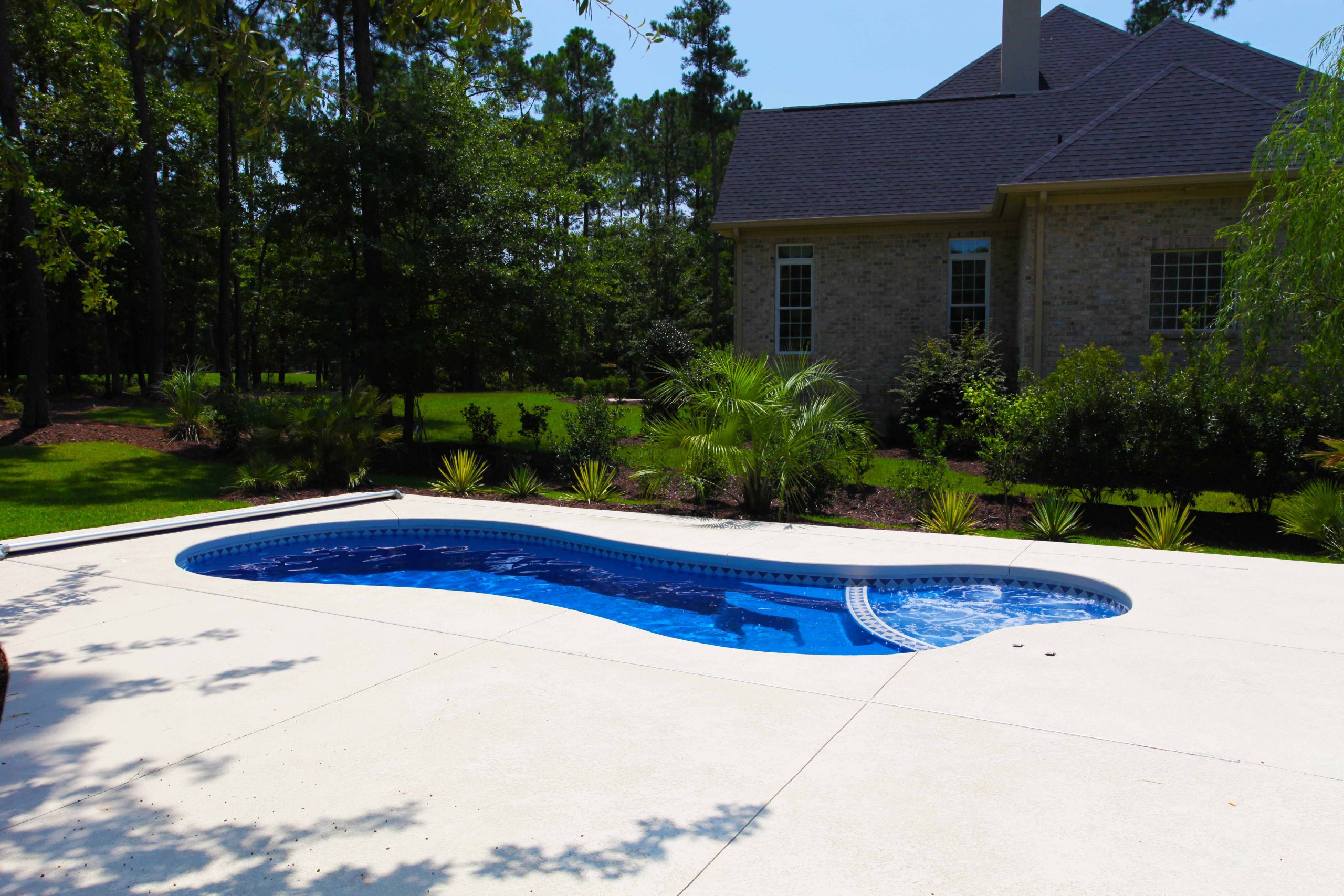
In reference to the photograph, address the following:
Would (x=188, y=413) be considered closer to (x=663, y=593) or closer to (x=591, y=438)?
(x=591, y=438)

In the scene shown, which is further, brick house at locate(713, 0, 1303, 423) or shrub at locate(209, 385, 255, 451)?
shrub at locate(209, 385, 255, 451)

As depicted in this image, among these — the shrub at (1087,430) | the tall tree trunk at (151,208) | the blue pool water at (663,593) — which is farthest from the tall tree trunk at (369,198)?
the shrub at (1087,430)

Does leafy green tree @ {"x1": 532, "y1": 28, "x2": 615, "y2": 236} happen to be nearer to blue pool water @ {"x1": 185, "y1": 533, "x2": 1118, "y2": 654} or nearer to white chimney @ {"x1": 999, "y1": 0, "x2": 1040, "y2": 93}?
white chimney @ {"x1": 999, "y1": 0, "x2": 1040, "y2": 93}

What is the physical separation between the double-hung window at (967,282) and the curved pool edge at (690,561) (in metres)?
10.4

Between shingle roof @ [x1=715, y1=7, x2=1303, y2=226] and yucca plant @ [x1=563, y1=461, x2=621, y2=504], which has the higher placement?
shingle roof @ [x1=715, y1=7, x2=1303, y2=226]

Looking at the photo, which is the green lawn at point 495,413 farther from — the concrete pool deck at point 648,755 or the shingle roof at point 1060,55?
the shingle roof at point 1060,55

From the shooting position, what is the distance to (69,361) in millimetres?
23297

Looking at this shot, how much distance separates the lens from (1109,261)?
14.1 m

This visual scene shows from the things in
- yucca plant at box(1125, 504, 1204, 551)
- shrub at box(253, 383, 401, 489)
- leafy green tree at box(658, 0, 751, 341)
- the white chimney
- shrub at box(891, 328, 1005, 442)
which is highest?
leafy green tree at box(658, 0, 751, 341)

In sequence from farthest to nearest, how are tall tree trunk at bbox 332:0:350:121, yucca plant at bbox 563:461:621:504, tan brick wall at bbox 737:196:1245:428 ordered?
1. tall tree trunk at bbox 332:0:350:121
2. tan brick wall at bbox 737:196:1245:428
3. yucca plant at bbox 563:461:621:504

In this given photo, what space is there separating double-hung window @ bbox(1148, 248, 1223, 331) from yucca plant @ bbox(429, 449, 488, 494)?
11.1 meters

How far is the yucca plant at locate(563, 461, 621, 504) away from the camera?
1136 cm

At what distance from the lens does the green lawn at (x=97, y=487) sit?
9758mm

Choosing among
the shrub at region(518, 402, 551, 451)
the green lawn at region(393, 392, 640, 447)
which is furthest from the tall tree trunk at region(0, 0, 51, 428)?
the shrub at region(518, 402, 551, 451)
